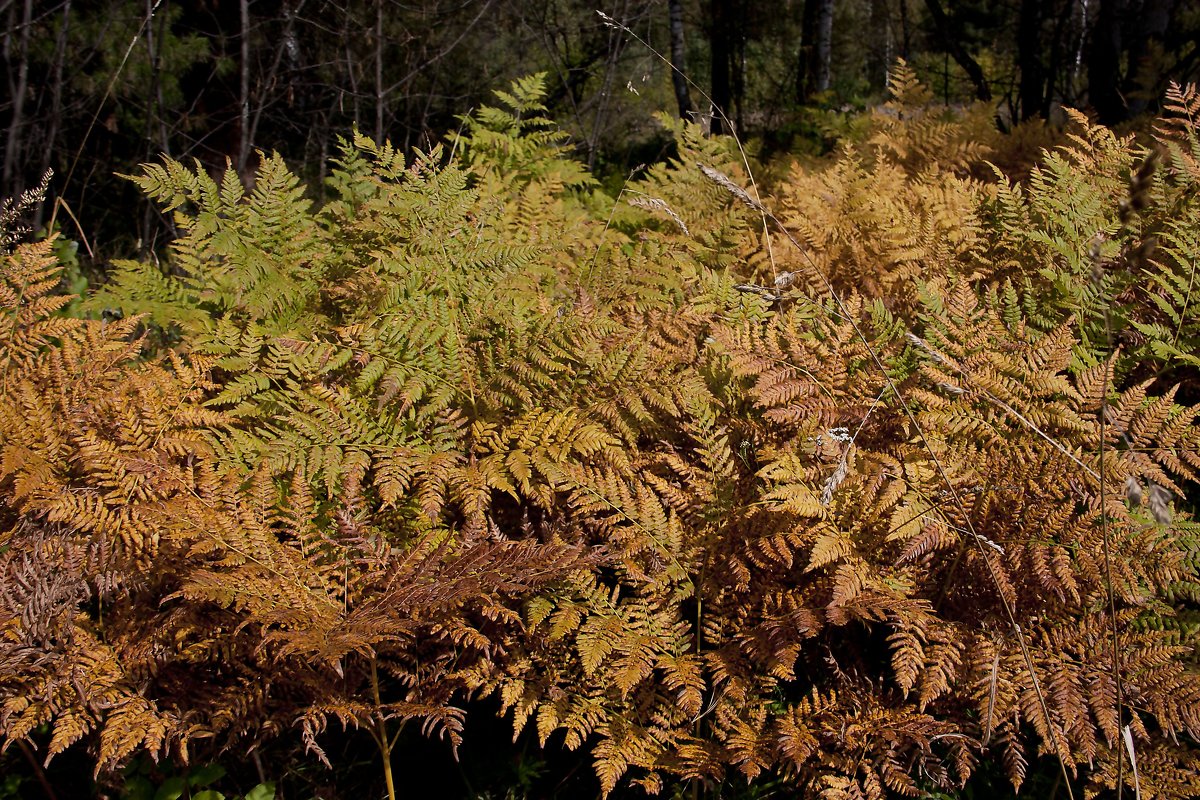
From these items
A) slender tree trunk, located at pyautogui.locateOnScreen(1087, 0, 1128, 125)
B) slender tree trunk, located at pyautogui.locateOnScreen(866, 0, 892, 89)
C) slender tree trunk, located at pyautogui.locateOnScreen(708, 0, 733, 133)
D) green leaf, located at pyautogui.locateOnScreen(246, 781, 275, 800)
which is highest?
slender tree trunk, located at pyautogui.locateOnScreen(1087, 0, 1128, 125)

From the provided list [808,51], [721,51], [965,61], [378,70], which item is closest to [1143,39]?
[965,61]

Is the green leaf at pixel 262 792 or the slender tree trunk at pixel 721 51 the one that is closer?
the green leaf at pixel 262 792

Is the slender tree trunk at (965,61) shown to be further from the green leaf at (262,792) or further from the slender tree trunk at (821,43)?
the green leaf at (262,792)

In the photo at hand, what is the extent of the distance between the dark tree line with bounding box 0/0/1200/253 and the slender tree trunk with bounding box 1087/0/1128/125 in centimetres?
1

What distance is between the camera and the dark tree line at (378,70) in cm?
585

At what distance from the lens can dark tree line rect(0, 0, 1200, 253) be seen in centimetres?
585

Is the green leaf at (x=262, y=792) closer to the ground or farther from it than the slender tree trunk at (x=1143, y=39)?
closer to the ground

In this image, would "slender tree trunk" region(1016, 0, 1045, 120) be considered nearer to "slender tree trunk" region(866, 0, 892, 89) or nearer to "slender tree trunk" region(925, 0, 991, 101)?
"slender tree trunk" region(925, 0, 991, 101)

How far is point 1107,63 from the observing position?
214 inches

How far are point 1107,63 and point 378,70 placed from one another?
206 inches

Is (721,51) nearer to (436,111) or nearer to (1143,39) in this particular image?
(436,111)

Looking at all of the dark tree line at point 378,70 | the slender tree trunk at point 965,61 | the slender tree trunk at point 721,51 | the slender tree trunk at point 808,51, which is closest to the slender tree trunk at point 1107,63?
the dark tree line at point 378,70

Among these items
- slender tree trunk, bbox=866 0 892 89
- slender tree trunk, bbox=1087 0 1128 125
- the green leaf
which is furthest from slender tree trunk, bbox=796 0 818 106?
slender tree trunk, bbox=866 0 892 89

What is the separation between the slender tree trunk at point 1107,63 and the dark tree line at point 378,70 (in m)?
0.01
